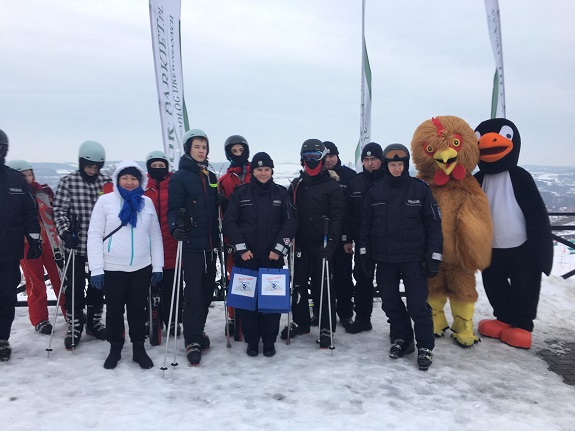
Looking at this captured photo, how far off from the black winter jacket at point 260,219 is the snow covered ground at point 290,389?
121cm

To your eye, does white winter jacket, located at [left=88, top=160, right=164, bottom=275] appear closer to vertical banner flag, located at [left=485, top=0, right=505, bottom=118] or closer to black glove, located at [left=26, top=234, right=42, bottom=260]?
black glove, located at [left=26, top=234, right=42, bottom=260]

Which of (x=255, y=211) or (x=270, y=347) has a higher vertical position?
(x=255, y=211)

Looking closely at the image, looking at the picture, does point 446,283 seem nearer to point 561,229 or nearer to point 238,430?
point 238,430

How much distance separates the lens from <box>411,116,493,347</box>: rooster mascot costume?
177 inches

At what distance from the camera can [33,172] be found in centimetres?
525

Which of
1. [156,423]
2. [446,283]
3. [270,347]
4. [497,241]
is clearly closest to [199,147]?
[270,347]

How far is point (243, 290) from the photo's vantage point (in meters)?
4.36

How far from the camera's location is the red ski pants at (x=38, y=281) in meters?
4.96

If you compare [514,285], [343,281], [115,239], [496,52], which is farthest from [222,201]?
[496,52]

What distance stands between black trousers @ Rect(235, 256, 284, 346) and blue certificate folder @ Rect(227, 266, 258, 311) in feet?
0.32

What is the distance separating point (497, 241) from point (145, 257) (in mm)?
3836

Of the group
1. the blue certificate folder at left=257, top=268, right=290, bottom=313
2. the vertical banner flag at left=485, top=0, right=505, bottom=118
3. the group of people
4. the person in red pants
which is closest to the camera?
the group of people

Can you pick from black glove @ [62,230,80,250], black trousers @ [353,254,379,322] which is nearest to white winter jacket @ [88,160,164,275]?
black glove @ [62,230,80,250]

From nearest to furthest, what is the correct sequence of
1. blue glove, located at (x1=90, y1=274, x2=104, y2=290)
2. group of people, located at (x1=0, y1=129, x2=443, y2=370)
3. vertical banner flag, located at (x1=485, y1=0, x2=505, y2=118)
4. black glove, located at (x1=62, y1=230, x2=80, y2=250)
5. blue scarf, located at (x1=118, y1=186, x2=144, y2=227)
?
blue glove, located at (x1=90, y1=274, x2=104, y2=290) < blue scarf, located at (x1=118, y1=186, x2=144, y2=227) < group of people, located at (x1=0, y1=129, x2=443, y2=370) < black glove, located at (x1=62, y1=230, x2=80, y2=250) < vertical banner flag, located at (x1=485, y1=0, x2=505, y2=118)
